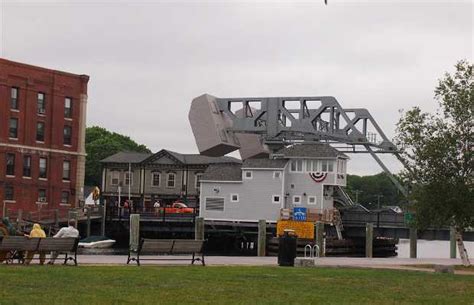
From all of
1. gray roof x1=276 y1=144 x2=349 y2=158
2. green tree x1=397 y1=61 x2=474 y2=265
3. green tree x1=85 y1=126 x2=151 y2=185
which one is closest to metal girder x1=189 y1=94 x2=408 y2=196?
gray roof x1=276 y1=144 x2=349 y2=158

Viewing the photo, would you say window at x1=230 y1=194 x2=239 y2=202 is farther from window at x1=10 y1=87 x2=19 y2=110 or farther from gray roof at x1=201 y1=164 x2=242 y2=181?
window at x1=10 y1=87 x2=19 y2=110

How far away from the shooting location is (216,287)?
60.1 ft

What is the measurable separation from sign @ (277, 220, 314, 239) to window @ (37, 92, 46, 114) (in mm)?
A: 27045

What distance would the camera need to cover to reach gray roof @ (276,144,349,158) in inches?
3098

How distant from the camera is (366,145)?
74500 millimetres

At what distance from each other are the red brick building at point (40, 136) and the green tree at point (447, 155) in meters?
50.6

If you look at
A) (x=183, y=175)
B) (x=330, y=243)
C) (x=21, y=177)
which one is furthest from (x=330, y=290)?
(x=183, y=175)

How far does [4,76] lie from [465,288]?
6619cm

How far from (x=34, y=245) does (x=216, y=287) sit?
8745mm

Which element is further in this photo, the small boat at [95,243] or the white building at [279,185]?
the white building at [279,185]

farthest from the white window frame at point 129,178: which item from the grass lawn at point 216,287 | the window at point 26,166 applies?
the grass lawn at point 216,287

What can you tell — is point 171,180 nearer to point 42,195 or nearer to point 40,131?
point 42,195

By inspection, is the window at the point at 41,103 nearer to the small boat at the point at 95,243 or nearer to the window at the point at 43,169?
the window at the point at 43,169

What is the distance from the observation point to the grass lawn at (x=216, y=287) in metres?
15.7
